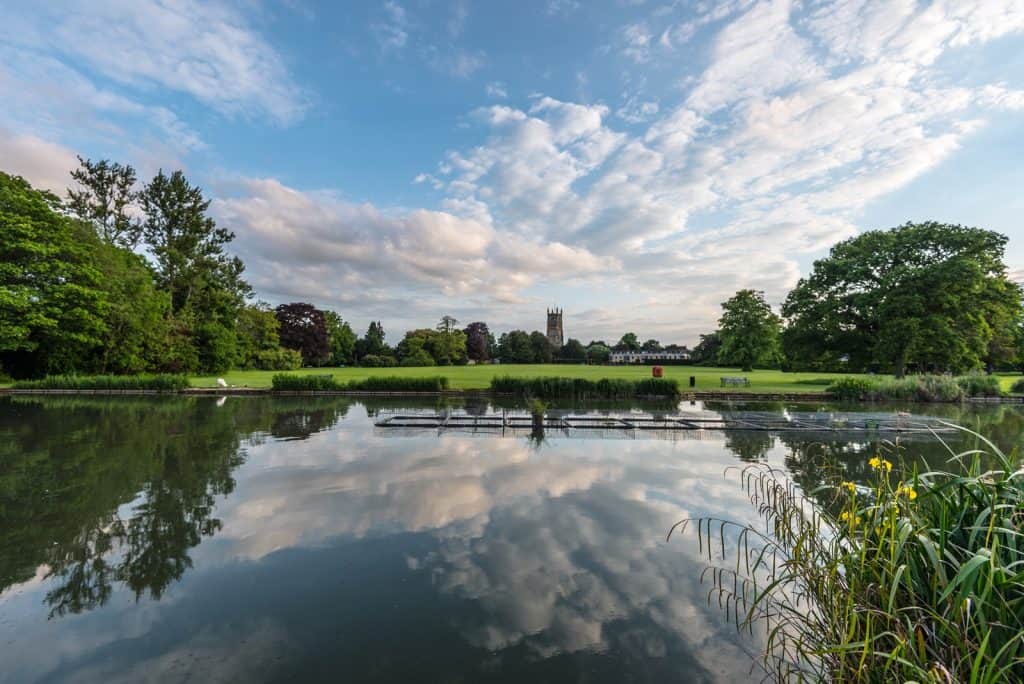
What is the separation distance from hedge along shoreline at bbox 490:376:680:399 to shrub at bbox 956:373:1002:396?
1458 centimetres

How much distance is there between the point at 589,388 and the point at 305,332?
132 ft

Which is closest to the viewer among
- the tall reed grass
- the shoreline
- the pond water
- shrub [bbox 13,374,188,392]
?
the tall reed grass

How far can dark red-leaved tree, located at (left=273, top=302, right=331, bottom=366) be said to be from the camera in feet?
167

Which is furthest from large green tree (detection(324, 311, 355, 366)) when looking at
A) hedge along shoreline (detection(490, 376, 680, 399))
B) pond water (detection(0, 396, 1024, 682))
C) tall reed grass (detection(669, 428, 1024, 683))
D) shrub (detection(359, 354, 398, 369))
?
tall reed grass (detection(669, 428, 1024, 683))

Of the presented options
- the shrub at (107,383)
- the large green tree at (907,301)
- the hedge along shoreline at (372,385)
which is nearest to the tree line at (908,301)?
the large green tree at (907,301)

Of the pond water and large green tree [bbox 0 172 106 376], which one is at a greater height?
large green tree [bbox 0 172 106 376]

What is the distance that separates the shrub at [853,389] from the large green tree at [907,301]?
219 inches

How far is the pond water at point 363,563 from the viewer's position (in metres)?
3.00

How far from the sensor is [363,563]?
4.32 metres

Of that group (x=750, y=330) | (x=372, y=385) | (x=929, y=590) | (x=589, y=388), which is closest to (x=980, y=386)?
(x=750, y=330)

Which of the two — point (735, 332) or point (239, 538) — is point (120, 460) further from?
point (735, 332)

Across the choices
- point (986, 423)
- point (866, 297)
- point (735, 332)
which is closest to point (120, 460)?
point (986, 423)

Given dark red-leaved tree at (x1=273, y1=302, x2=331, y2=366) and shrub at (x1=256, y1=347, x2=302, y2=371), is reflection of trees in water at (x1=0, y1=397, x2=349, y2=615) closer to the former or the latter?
shrub at (x1=256, y1=347, x2=302, y2=371)

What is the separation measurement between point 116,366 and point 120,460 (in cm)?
2402
